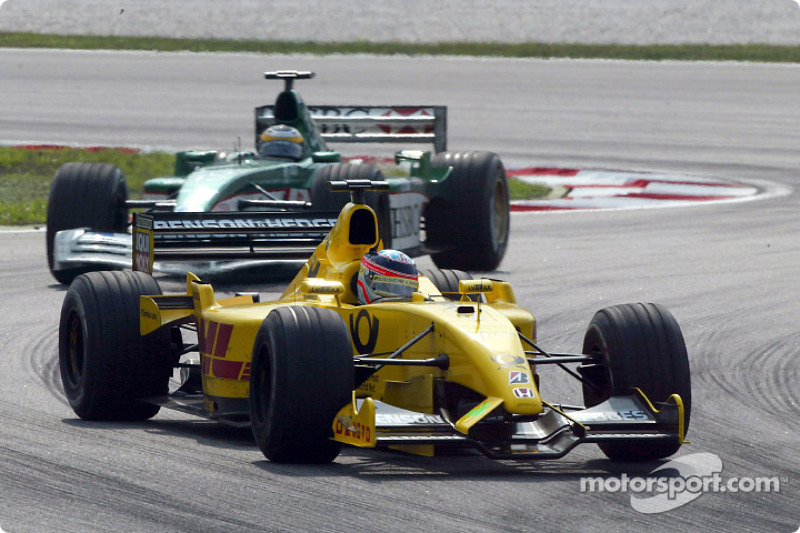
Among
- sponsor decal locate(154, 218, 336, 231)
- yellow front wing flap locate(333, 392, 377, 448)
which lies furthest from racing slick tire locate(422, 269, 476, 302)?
yellow front wing flap locate(333, 392, 377, 448)

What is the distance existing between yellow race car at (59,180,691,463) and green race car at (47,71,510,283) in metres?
5.09

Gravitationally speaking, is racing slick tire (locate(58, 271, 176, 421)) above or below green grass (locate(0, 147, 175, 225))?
above

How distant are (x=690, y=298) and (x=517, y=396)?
7.27m

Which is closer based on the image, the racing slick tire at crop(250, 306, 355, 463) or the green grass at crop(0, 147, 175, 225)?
the racing slick tire at crop(250, 306, 355, 463)

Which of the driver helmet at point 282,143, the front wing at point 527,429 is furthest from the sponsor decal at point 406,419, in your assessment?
A: the driver helmet at point 282,143

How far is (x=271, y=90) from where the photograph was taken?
39.6 meters

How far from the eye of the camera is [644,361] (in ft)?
26.4

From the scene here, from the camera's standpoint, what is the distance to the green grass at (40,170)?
68.0 ft

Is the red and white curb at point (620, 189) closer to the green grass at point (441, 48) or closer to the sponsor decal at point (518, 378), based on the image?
the sponsor decal at point (518, 378)

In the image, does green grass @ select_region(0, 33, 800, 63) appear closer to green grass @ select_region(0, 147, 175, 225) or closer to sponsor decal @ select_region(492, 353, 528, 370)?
green grass @ select_region(0, 147, 175, 225)

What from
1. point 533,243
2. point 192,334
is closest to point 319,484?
point 192,334

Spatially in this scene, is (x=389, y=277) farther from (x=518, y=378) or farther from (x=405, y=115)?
(x=405, y=115)

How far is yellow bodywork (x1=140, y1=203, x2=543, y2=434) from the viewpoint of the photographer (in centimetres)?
750

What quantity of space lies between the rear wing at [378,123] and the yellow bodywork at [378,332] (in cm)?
972
